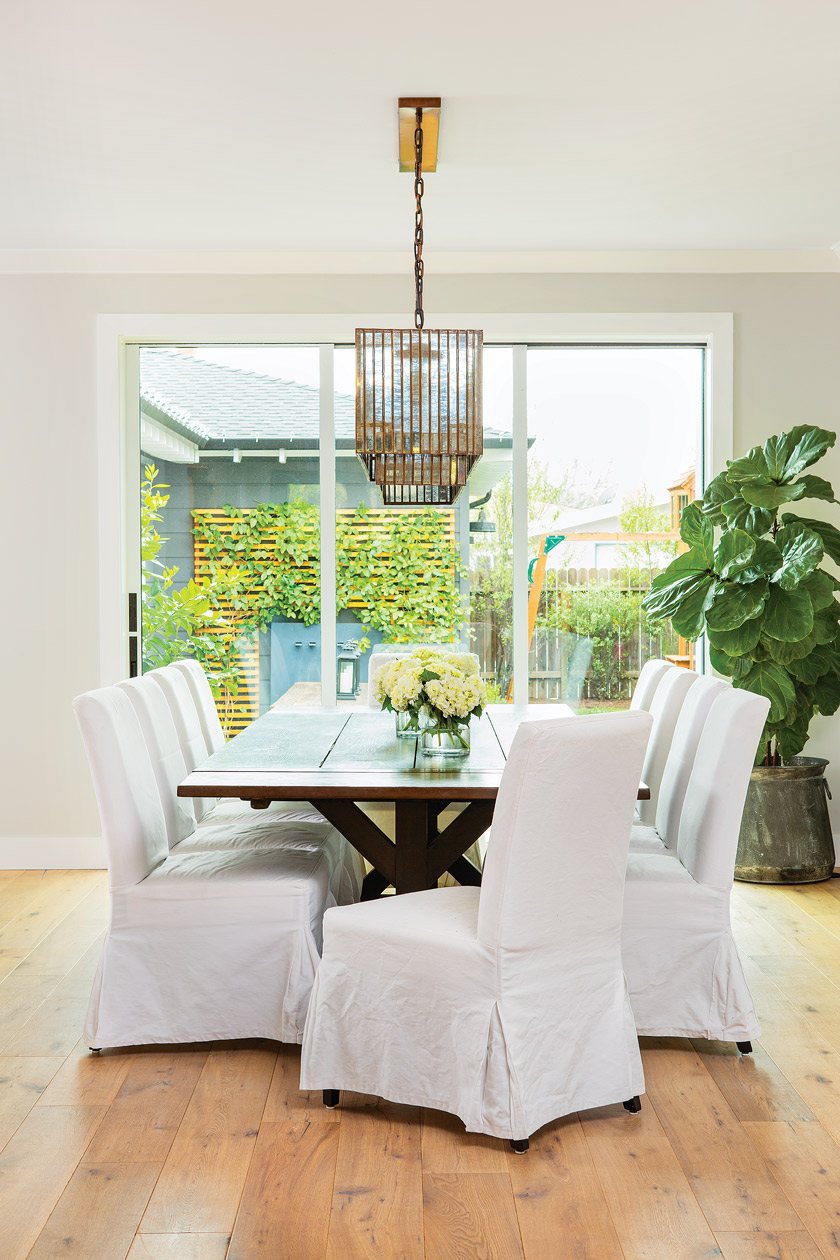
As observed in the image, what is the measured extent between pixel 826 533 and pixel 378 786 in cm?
245

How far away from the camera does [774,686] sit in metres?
3.93

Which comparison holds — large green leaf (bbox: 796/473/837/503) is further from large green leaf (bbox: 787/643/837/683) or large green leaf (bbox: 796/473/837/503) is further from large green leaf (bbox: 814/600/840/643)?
large green leaf (bbox: 787/643/837/683)

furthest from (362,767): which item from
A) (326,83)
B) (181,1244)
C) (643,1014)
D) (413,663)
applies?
(326,83)

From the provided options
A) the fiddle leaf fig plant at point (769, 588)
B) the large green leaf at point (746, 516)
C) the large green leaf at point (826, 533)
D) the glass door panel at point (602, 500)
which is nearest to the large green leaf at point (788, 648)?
the fiddle leaf fig plant at point (769, 588)

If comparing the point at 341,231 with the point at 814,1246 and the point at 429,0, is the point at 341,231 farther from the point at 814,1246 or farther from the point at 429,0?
the point at 814,1246

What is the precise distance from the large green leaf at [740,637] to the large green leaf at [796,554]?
188mm

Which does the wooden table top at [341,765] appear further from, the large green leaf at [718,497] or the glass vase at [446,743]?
the large green leaf at [718,497]

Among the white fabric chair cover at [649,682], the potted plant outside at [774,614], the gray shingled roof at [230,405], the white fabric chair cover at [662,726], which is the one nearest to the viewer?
the white fabric chair cover at [662,726]

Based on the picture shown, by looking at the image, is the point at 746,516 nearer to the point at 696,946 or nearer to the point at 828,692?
the point at 828,692

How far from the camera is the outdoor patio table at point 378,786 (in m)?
2.55

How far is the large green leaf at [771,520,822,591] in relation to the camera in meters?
3.76

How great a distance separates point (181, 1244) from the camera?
184cm

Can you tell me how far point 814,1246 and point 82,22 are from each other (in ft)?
10.5

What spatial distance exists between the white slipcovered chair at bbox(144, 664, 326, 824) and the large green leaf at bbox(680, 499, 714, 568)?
1.93 metres
